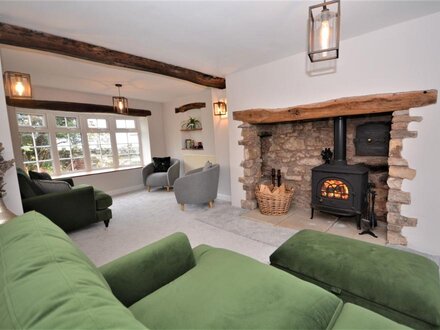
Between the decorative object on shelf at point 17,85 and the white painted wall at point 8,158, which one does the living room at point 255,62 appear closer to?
the white painted wall at point 8,158

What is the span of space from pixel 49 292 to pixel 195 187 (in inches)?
128

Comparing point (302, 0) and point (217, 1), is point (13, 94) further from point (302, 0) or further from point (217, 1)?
point (302, 0)

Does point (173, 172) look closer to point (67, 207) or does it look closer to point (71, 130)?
point (71, 130)

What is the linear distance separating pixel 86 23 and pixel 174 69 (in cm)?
130

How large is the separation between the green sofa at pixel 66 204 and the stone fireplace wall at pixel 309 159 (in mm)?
2220

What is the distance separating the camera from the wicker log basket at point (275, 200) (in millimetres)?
3320

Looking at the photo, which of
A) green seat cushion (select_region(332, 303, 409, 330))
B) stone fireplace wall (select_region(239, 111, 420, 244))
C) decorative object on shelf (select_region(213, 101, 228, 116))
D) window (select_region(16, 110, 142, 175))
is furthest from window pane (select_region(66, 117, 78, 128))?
green seat cushion (select_region(332, 303, 409, 330))

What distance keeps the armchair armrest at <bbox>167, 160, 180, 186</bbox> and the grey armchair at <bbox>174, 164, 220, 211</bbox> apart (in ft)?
4.83

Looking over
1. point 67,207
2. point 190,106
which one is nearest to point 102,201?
point 67,207

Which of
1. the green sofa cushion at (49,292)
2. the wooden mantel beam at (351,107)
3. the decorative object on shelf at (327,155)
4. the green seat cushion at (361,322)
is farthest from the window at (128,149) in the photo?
the green seat cushion at (361,322)

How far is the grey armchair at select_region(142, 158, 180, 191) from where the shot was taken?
5.35m

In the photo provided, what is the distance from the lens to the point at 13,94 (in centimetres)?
214

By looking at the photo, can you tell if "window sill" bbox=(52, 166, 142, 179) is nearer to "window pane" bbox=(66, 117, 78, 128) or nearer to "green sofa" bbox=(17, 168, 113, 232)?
"window pane" bbox=(66, 117, 78, 128)

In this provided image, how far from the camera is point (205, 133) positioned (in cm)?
532
